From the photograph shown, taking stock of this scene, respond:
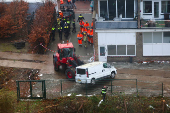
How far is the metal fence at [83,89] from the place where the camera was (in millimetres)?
17906

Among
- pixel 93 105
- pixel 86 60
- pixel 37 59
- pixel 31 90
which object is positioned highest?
pixel 37 59

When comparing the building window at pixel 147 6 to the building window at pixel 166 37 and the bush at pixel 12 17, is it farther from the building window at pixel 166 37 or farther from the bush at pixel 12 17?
the bush at pixel 12 17

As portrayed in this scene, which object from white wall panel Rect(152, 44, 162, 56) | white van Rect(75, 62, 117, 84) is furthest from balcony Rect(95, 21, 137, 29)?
white van Rect(75, 62, 117, 84)

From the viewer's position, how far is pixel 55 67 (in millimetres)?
22656

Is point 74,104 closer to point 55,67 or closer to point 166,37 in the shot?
point 55,67

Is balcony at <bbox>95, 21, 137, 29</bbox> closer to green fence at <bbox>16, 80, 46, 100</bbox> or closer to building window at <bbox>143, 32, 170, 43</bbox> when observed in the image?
building window at <bbox>143, 32, 170, 43</bbox>

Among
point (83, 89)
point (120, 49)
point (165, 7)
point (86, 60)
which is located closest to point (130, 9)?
point (165, 7)

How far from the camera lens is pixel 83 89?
19.0 meters

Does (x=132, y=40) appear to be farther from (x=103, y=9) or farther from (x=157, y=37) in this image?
(x=103, y=9)

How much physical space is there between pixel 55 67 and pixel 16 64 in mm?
3377

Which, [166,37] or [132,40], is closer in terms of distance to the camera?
[132,40]

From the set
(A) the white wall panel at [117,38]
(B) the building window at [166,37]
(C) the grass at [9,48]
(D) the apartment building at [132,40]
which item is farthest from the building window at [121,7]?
(C) the grass at [9,48]

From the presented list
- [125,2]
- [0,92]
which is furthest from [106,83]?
[125,2]

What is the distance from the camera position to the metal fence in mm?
17906
